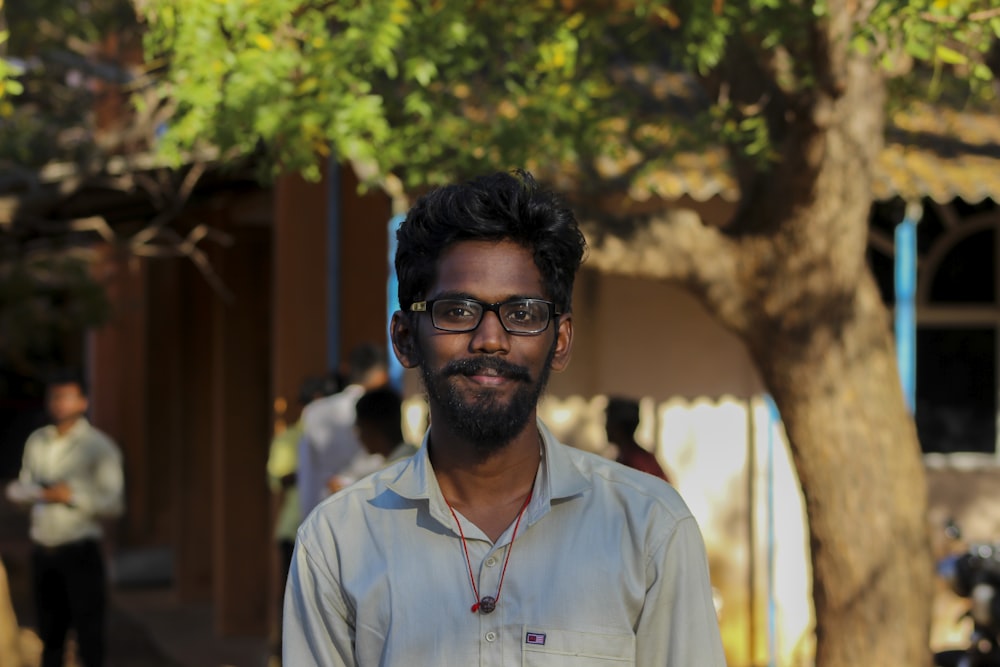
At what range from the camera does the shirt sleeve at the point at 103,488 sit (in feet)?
26.0

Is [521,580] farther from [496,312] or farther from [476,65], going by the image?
[476,65]

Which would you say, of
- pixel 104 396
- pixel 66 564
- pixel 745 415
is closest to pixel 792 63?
pixel 745 415

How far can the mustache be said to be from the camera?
2.37m

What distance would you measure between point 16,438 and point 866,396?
21.3 meters

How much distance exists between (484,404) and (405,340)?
0.76 feet

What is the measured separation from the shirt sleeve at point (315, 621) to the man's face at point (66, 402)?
6.09 metres

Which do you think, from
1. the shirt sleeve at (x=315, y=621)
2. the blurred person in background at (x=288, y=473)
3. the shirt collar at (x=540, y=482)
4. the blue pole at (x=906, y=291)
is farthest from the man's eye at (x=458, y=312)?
the blue pole at (x=906, y=291)

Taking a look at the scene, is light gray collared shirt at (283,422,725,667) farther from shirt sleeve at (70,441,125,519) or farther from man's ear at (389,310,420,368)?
shirt sleeve at (70,441,125,519)

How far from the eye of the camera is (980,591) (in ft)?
21.0

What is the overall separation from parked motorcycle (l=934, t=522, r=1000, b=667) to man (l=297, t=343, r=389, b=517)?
9.32ft

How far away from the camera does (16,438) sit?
80.8ft

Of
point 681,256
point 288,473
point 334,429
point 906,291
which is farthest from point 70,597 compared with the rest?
point 906,291

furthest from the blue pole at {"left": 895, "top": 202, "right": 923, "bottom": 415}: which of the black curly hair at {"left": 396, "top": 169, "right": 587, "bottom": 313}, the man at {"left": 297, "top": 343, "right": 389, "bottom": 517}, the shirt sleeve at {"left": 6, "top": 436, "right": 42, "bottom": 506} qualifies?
the black curly hair at {"left": 396, "top": 169, "right": 587, "bottom": 313}

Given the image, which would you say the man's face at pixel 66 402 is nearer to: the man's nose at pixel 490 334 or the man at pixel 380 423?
the man at pixel 380 423
